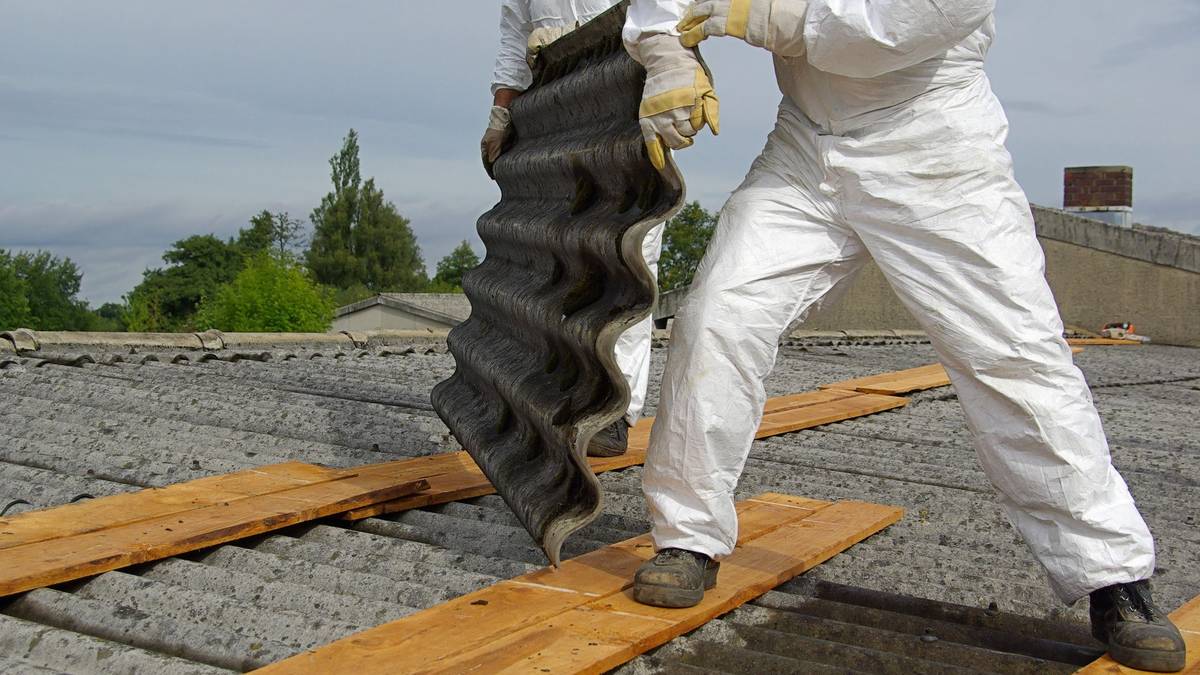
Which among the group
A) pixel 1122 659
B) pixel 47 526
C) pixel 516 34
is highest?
pixel 516 34

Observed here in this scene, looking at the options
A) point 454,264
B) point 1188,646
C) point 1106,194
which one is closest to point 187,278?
point 454,264

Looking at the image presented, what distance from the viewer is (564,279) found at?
269cm

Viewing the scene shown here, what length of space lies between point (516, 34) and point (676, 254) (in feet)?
120

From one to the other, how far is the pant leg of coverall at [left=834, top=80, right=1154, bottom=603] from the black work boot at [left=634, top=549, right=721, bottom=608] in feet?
2.12

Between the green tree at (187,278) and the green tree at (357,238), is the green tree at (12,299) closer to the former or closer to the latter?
the green tree at (187,278)

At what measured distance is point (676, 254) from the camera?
134 feet

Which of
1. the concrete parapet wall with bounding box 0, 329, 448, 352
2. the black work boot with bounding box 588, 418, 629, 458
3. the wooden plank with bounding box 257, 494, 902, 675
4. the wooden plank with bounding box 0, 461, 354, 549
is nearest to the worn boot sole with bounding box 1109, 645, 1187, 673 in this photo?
the wooden plank with bounding box 257, 494, 902, 675

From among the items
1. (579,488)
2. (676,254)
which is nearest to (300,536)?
(579,488)

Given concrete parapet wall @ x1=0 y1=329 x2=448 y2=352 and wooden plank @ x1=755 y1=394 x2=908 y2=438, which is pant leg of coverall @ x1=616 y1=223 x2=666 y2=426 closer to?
wooden plank @ x1=755 y1=394 x2=908 y2=438

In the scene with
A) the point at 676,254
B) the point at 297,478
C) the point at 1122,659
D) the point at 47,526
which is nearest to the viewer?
the point at 1122,659

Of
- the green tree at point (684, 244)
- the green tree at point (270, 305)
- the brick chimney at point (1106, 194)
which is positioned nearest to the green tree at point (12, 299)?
the green tree at point (270, 305)

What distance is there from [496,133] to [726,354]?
1508 millimetres

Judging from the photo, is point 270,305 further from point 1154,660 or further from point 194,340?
point 1154,660

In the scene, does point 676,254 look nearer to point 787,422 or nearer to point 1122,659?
point 787,422
